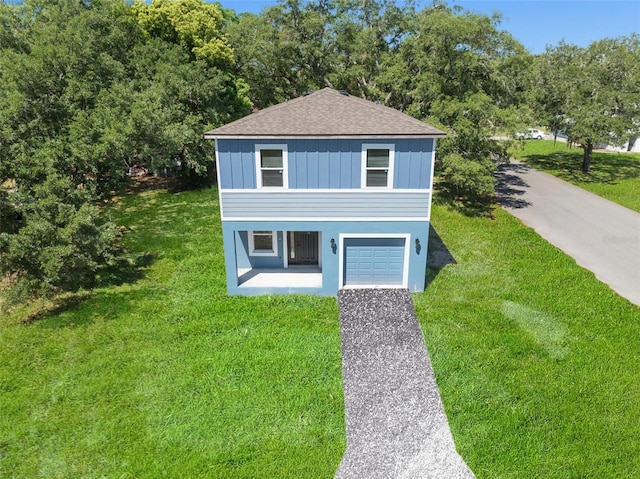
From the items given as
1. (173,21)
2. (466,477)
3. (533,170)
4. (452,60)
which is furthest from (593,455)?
(533,170)

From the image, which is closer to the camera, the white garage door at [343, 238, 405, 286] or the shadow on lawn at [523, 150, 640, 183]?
the white garage door at [343, 238, 405, 286]

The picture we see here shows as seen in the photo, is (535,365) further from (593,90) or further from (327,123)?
(593,90)

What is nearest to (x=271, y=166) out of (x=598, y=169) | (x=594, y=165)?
(x=598, y=169)

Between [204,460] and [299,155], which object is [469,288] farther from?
[204,460]

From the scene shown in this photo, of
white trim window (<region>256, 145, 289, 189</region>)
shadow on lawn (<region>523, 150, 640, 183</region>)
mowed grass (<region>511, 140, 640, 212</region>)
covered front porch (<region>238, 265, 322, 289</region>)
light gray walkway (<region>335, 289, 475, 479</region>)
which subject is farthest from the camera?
shadow on lawn (<region>523, 150, 640, 183</region>)

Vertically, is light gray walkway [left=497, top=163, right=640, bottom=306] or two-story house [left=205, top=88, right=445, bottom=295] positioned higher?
two-story house [left=205, top=88, right=445, bottom=295]

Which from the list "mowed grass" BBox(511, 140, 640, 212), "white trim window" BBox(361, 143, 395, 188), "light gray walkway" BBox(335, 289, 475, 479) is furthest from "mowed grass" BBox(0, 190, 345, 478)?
"mowed grass" BBox(511, 140, 640, 212)

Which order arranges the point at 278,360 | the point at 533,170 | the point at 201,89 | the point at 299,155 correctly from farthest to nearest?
the point at 533,170 → the point at 201,89 → the point at 299,155 → the point at 278,360

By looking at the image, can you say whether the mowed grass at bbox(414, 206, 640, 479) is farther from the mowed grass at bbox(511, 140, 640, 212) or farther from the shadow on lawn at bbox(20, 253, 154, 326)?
the mowed grass at bbox(511, 140, 640, 212)
